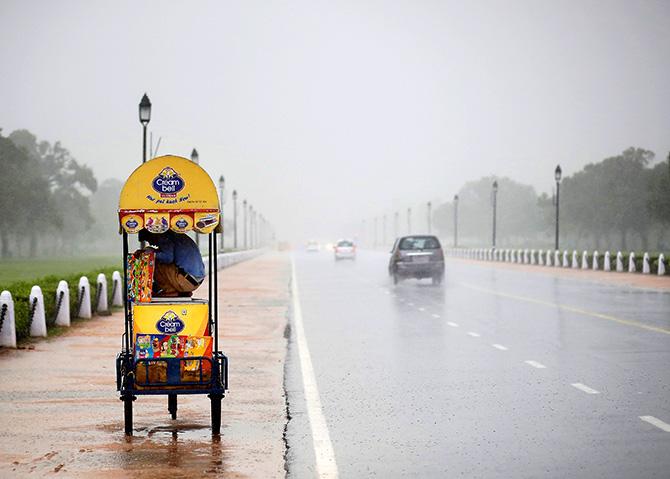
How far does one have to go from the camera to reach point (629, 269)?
46.9 m

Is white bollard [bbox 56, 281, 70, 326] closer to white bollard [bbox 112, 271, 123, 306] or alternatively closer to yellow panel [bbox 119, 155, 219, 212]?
white bollard [bbox 112, 271, 123, 306]

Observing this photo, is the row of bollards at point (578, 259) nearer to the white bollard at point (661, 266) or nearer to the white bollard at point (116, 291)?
the white bollard at point (661, 266)

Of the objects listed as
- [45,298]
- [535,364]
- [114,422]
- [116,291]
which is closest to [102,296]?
[116,291]

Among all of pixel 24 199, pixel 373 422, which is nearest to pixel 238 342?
pixel 373 422

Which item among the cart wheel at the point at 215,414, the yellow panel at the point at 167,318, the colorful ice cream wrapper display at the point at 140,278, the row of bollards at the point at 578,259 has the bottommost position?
the row of bollards at the point at 578,259

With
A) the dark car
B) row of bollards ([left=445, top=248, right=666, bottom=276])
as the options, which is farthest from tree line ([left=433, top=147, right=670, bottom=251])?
the dark car

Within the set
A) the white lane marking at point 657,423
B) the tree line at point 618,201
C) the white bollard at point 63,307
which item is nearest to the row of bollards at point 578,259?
the tree line at point 618,201

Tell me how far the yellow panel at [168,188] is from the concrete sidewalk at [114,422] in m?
1.87

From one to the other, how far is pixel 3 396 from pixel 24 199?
74130mm

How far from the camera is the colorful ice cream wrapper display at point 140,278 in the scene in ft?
27.0

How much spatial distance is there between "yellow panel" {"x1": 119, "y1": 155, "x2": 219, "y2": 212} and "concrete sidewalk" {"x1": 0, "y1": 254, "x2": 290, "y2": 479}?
1871 millimetres

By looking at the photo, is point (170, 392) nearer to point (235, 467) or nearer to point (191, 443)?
point (191, 443)

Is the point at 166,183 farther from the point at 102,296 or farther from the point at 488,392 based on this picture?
the point at 102,296

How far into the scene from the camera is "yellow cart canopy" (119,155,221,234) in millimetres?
8234
